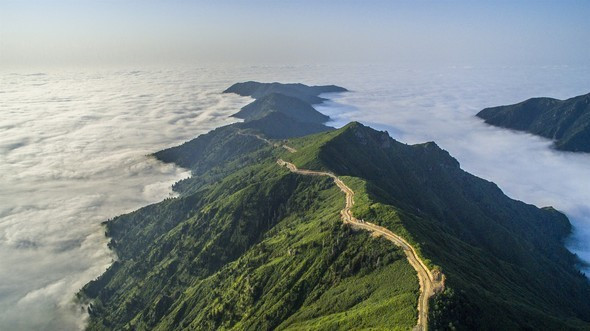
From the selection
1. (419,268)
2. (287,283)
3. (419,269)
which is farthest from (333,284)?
(419,269)

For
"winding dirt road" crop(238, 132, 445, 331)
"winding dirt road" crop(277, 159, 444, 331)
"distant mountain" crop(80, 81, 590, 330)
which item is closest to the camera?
"winding dirt road" crop(238, 132, 445, 331)

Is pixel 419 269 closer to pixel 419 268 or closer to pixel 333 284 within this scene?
pixel 419 268

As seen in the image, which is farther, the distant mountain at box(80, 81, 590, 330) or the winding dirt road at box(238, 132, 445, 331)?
the distant mountain at box(80, 81, 590, 330)


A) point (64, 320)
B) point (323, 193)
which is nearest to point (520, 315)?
point (323, 193)

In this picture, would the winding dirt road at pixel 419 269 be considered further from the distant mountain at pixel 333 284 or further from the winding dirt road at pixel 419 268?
the distant mountain at pixel 333 284

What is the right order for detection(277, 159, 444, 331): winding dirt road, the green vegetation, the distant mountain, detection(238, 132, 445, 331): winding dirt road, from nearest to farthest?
detection(238, 132, 445, 331): winding dirt road, detection(277, 159, 444, 331): winding dirt road, the distant mountain, the green vegetation

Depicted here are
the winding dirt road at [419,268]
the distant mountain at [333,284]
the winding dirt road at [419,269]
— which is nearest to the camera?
the winding dirt road at [419,269]

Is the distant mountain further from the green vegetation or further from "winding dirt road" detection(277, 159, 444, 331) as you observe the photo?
"winding dirt road" detection(277, 159, 444, 331)

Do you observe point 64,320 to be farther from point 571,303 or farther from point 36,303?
point 571,303

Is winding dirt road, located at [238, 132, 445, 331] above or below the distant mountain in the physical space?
above

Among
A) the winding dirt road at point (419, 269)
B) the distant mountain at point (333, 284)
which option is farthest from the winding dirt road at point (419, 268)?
the distant mountain at point (333, 284)

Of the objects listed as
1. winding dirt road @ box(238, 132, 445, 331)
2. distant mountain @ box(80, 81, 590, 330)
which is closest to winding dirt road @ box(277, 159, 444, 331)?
winding dirt road @ box(238, 132, 445, 331)
